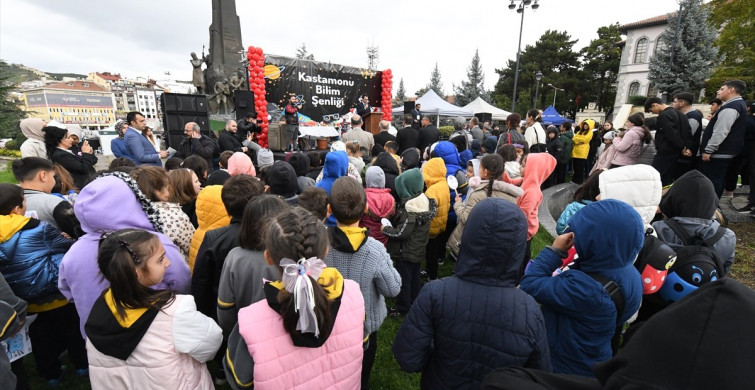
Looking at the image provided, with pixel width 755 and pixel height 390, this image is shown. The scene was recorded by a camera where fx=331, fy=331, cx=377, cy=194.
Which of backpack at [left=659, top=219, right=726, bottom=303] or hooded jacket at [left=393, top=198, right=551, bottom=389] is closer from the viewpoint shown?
hooded jacket at [left=393, top=198, right=551, bottom=389]

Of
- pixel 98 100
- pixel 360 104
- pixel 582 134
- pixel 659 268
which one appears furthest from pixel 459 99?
pixel 98 100

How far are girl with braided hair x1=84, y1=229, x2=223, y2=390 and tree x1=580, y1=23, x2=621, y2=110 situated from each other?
4583 cm

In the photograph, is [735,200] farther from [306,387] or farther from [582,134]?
[306,387]

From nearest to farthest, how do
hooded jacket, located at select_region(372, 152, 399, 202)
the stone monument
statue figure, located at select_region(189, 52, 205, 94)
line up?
hooded jacket, located at select_region(372, 152, 399, 202), statue figure, located at select_region(189, 52, 205, 94), the stone monument

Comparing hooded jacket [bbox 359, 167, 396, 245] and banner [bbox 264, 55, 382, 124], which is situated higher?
banner [bbox 264, 55, 382, 124]

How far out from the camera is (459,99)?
38.4 metres

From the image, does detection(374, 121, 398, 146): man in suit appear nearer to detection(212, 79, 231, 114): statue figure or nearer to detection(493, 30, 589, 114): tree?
detection(212, 79, 231, 114): statue figure

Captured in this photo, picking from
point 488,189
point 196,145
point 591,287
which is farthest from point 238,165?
point 591,287

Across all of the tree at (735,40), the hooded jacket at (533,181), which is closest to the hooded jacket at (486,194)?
the hooded jacket at (533,181)

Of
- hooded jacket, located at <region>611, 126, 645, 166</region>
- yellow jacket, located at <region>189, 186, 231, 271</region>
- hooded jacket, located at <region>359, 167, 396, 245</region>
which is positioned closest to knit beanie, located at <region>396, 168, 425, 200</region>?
hooded jacket, located at <region>359, 167, 396, 245</region>

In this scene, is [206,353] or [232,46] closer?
[206,353]

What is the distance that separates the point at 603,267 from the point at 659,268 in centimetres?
63

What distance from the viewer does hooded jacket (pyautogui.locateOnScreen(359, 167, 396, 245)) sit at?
10.8 feet

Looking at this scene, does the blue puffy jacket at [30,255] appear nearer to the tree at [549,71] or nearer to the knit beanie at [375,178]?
the knit beanie at [375,178]
